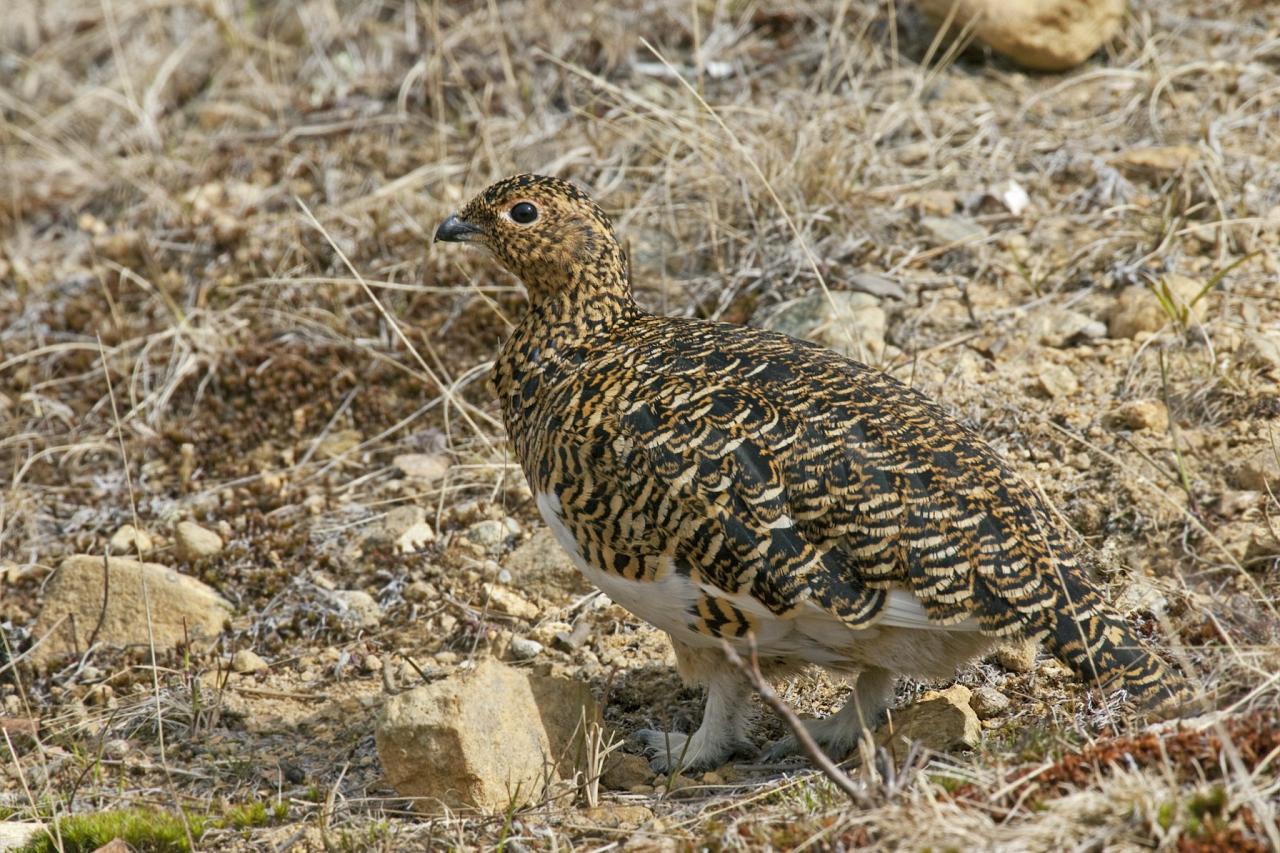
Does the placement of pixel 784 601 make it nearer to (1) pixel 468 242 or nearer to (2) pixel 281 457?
(1) pixel 468 242

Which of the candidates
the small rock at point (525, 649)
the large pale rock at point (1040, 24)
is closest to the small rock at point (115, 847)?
the small rock at point (525, 649)

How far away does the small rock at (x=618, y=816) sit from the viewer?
14.1ft

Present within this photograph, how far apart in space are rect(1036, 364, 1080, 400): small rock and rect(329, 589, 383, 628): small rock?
3.11 m

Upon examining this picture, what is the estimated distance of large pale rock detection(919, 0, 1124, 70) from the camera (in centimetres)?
799

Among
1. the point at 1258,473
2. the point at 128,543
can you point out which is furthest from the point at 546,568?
the point at 1258,473

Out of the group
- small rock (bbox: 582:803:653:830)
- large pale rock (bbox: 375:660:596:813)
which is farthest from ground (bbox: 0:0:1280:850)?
large pale rock (bbox: 375:660:596:813)

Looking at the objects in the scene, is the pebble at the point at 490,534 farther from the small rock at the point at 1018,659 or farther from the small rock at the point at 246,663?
the small rock at the point at 1018,659

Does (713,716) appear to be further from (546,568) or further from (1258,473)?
(1258,473)

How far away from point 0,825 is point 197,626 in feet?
5.01

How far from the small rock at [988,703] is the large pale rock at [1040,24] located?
4452mm

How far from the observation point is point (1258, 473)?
18.1 feet

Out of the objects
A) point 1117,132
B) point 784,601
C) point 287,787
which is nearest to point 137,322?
point 287,787

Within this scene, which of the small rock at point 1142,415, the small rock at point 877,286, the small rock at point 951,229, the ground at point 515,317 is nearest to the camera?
the ground at point 515,317

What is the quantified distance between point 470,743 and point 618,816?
1.69ft
